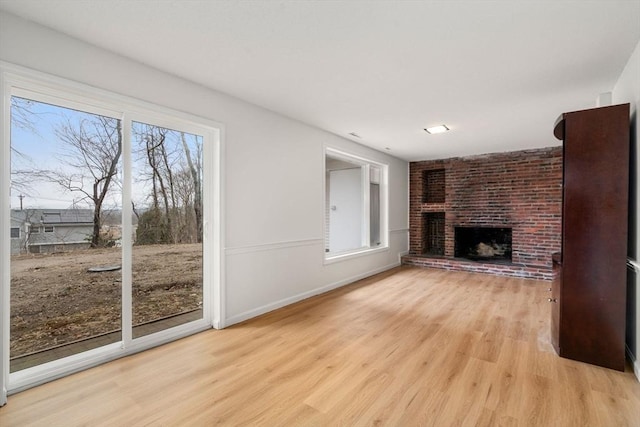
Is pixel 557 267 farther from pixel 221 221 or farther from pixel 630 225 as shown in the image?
pixel 221 221

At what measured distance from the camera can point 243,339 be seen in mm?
2908

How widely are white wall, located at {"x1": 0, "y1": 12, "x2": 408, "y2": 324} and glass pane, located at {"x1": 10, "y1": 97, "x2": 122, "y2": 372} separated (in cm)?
36

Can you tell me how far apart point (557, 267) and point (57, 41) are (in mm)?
4292

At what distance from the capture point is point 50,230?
2.25 m

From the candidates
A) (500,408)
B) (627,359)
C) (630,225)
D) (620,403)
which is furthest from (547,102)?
(500,408)

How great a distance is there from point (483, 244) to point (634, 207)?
4568mm

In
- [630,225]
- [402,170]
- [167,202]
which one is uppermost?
[402,170]

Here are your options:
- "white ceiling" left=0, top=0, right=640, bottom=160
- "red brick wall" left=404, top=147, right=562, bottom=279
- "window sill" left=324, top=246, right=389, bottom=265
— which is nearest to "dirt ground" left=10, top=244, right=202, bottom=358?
"white ceiling" left=0, top=0, right=640, bottom=160

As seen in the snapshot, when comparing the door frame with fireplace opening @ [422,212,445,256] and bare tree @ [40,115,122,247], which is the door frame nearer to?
bare tree @ [40,115,122,247]

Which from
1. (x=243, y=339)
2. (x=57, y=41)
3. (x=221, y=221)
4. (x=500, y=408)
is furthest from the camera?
(x=221, y=221)

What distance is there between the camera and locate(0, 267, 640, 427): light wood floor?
183cm

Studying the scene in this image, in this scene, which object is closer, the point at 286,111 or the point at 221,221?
the point at 221,221

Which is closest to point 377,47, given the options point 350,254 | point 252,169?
point 252,169

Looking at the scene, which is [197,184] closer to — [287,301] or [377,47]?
[287,301]
